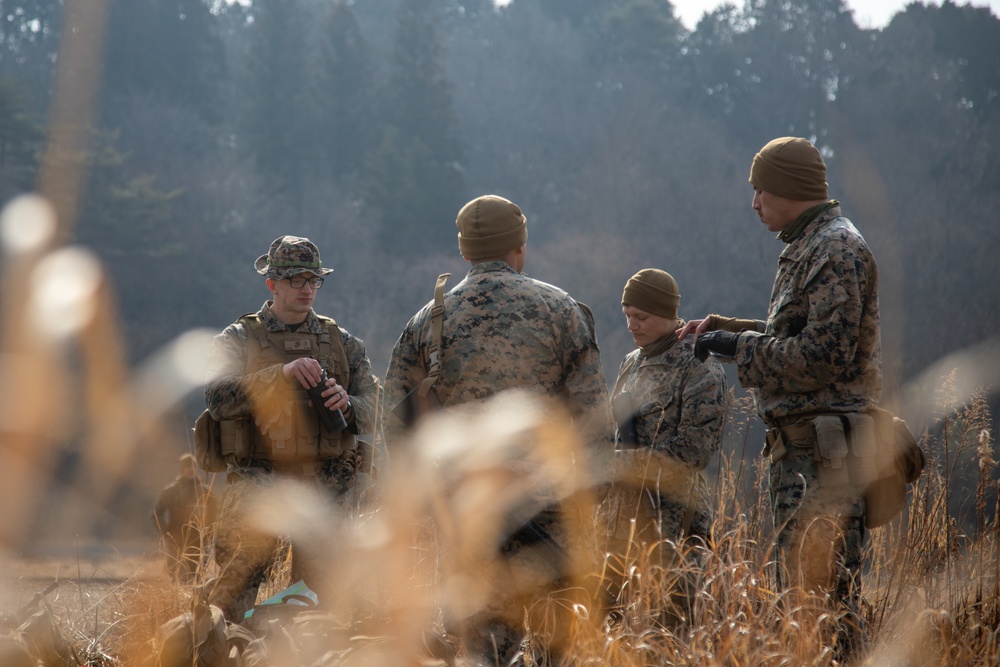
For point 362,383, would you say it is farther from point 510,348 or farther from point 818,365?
point 818,365

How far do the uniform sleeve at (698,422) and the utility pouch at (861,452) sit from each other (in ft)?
2.59

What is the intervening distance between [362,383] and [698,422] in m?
1.63

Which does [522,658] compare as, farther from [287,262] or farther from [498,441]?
[287,262]

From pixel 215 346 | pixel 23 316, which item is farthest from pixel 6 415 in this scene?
pixel 215 346

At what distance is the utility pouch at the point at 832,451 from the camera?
2977mm

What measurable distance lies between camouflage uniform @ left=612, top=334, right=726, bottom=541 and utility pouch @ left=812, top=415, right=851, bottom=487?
0.74m

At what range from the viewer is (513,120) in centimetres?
4659

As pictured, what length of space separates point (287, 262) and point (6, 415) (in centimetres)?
1960

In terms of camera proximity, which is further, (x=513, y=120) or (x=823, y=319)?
(x=513, y=120)

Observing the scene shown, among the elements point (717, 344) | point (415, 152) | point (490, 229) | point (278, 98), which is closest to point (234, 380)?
point (490, 229)

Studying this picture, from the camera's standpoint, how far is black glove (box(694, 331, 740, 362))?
3.20m

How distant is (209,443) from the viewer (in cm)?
441

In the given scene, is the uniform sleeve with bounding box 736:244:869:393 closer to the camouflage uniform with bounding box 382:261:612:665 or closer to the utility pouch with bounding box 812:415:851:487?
the utility pouch with bounding box 812:415:851:487

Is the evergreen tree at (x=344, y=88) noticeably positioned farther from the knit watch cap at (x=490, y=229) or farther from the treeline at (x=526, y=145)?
the knit watch cap at (x=490, y=229)
